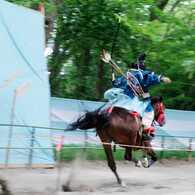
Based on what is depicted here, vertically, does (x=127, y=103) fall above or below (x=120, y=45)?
below

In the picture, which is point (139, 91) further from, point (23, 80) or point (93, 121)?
point (23, 80)

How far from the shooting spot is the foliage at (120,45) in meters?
9.61

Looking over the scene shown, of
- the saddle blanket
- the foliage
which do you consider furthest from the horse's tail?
the foliage

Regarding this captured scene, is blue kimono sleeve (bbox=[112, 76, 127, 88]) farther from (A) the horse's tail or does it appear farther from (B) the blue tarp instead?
(B) the blue tarp

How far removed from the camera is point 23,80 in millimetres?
6648

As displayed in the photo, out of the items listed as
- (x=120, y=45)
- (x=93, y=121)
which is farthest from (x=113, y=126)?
(x=120, y=45)

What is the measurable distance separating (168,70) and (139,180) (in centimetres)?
507

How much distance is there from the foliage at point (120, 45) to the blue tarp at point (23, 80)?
9.55 ft

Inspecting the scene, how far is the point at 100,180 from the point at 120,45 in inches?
236

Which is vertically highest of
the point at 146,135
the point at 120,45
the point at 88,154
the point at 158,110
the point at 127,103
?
the point at 120,45

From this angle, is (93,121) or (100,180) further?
(100,180)

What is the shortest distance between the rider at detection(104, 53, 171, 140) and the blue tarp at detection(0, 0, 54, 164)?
1.74m

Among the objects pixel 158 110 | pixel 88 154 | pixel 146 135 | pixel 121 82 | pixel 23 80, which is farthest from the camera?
pixel 88 154

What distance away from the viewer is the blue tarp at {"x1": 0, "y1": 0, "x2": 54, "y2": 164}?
6.29m
